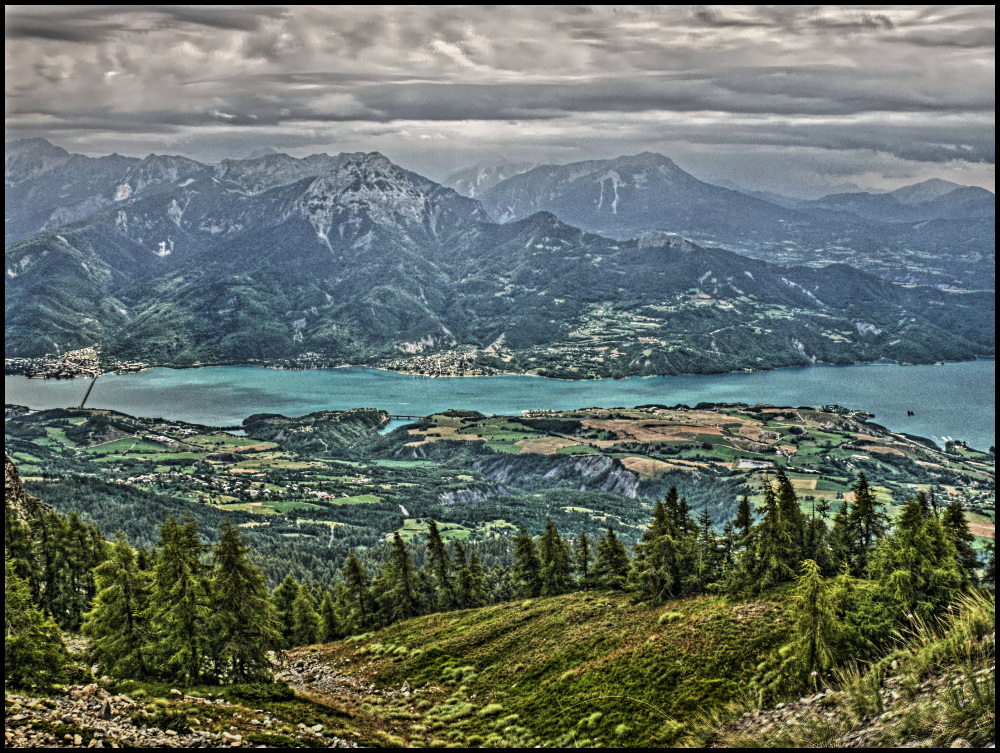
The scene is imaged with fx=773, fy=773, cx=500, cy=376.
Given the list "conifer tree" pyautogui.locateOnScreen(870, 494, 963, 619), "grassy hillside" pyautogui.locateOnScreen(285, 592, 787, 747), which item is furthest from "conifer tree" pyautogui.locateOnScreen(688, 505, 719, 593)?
"conifer tree" pyautogui.locateOnScreen(870, 494, 963, 619)

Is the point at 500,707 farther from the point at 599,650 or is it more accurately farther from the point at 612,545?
the point at 612,545

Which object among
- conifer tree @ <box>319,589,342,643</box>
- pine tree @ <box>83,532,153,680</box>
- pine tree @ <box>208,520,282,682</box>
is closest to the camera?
pine tree @ <box>83,532,153,680</box>

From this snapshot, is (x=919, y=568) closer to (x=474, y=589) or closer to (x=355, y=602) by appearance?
(x=474, y=589)

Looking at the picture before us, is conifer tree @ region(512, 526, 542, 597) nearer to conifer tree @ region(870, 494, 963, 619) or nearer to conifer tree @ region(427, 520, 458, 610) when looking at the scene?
conifer tree @ region(427, 520, 458, 610)

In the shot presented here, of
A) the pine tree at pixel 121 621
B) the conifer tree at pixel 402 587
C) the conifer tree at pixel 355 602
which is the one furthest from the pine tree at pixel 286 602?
the pine tree at pixel 121 621

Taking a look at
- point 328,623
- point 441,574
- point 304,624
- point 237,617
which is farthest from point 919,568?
point 304,624

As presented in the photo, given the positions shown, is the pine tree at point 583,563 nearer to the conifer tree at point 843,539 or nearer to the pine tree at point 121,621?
the conifer tree at point 843,539
